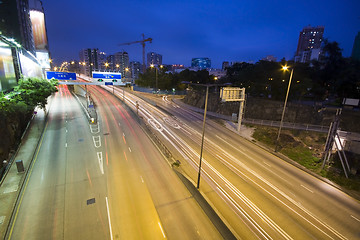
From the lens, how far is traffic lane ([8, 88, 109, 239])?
11.7m

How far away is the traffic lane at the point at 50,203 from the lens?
11.7 meters

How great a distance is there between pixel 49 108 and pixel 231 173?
4735cm

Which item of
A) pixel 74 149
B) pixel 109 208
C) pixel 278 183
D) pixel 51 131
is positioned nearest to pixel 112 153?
pixel 74 149

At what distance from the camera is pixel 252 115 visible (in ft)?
136

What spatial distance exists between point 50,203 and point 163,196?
9614mm

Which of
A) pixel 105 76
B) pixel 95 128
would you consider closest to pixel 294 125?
pixel 95 128

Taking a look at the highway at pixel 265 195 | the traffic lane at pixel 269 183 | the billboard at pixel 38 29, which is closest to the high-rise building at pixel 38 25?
the billboard at pixel 38 29

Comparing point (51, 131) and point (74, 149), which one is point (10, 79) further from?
point (74, 149)

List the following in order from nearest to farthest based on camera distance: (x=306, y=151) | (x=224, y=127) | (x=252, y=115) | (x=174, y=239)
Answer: (x=174, y=239), (x=306, y=151), (x=224, y=127), (x=252, y=115)

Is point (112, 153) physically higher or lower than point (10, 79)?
lower

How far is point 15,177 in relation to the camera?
16.8 meters

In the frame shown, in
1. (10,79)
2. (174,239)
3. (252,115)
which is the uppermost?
(10,79)

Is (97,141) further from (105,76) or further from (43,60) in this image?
(43,60)

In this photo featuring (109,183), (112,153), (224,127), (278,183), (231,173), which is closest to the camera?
(109,183)
